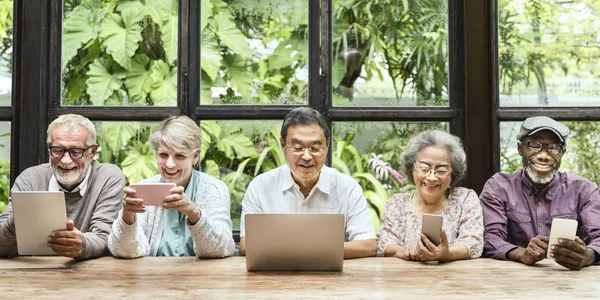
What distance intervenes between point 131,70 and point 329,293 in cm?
219

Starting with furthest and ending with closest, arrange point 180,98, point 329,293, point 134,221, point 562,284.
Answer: point 180,98
point 134,221
point 562,284
point 329,293

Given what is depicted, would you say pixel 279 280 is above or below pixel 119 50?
below

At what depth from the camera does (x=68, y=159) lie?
3055 mm

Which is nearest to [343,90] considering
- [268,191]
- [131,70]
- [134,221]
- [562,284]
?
[268,191]

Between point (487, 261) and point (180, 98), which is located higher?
point (180, 98)

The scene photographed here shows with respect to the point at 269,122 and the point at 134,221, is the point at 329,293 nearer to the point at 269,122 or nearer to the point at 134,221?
the point at 134,221

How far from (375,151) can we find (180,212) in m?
1.29

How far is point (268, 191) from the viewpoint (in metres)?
3.17

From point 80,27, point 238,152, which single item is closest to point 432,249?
point 238,152

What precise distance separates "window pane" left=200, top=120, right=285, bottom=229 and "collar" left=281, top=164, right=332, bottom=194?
57 cm

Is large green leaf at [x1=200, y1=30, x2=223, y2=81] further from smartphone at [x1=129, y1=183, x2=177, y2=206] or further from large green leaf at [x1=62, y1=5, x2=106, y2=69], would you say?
smartphone at [x1=129, y1=183, x2=177, y2=206]

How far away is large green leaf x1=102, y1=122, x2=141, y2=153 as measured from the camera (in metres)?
3.75

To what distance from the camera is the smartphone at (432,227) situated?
2.65 m

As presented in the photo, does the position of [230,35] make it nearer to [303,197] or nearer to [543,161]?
[303,197]
